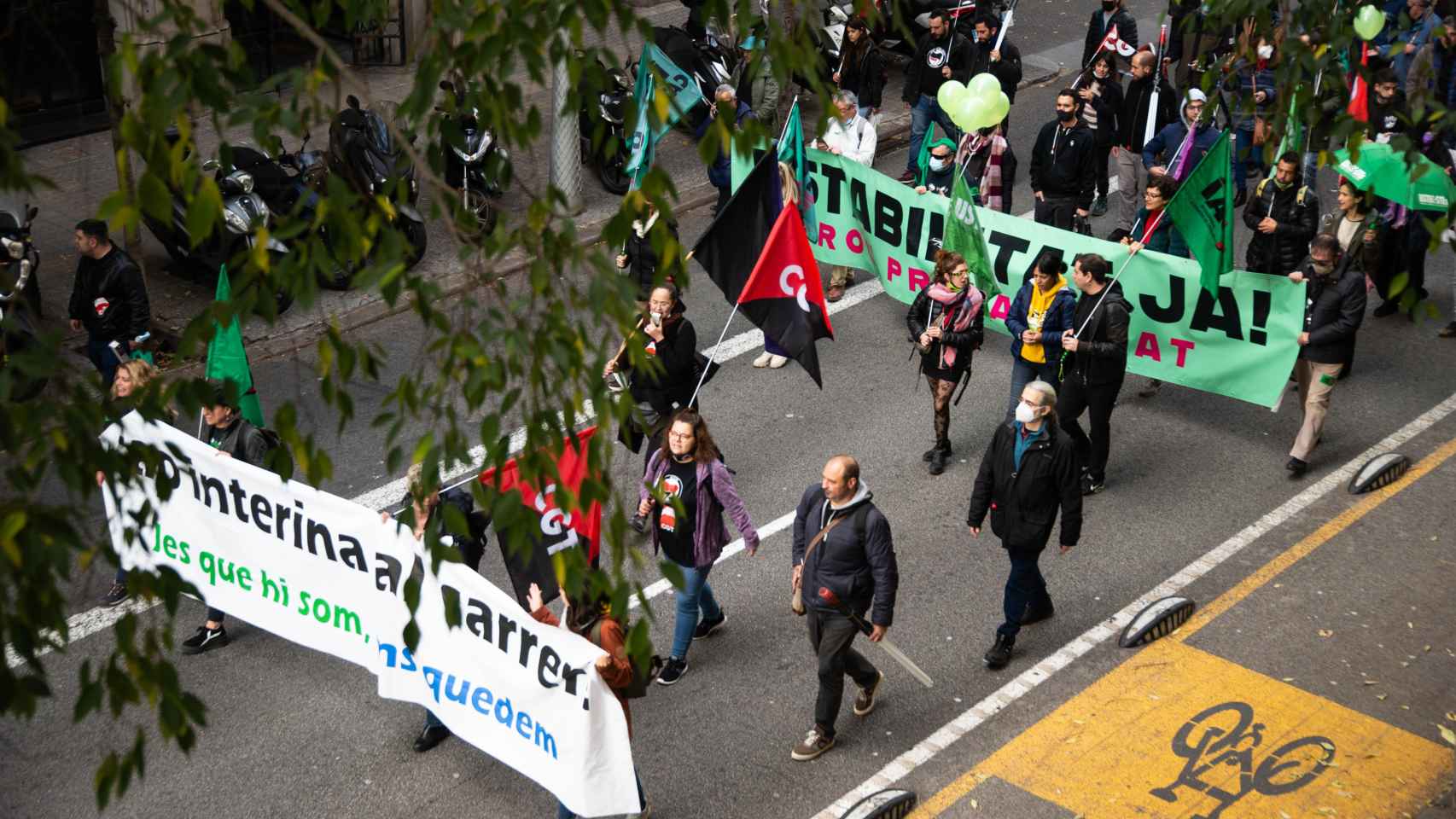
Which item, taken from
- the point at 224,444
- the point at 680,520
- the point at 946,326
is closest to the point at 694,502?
the point at 680,520

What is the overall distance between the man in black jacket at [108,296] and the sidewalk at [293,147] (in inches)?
49.1

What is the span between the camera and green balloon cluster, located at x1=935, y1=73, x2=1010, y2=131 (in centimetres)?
1301

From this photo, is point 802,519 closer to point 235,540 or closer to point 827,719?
point 827,719

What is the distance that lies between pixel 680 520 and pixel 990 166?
6.53m

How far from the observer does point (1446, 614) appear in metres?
9.48

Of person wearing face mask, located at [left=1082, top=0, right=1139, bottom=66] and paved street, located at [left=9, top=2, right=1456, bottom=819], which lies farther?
person wearing face mask, located at [left=1082, top=0, right=1139, bottom=66]

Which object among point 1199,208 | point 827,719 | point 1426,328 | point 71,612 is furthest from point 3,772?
point 1426,328

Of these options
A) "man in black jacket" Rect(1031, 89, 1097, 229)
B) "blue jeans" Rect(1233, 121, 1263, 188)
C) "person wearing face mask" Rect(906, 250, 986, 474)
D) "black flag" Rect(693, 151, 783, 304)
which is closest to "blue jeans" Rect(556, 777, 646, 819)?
"black flag" Rect(693, 151, 783, 304)

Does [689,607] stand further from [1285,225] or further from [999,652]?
[1285,225]

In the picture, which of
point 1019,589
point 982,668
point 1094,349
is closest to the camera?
point 1019,589

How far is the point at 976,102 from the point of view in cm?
1299

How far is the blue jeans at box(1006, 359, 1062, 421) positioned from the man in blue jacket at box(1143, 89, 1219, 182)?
3533mm

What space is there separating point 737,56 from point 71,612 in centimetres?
1021

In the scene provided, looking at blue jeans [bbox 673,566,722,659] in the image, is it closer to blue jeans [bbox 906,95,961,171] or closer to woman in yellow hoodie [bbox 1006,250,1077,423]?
woman in yellow hoodie [bbox 1006,250,1077,423]
